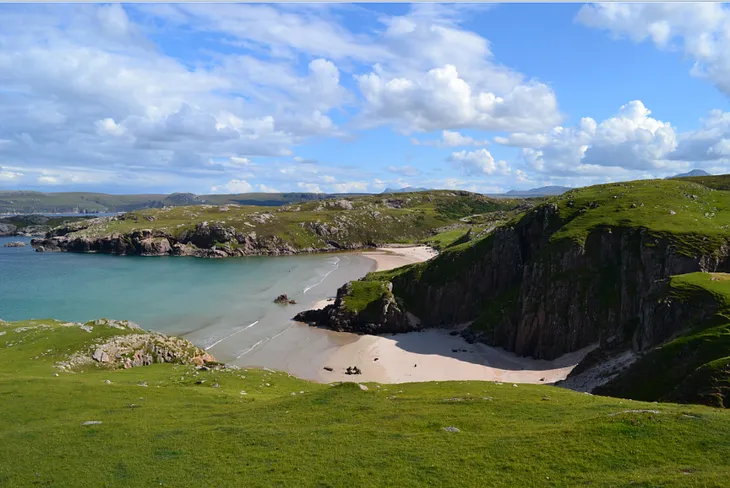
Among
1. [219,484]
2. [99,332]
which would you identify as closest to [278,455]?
[219,484]

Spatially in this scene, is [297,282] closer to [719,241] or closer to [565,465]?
[719,241]

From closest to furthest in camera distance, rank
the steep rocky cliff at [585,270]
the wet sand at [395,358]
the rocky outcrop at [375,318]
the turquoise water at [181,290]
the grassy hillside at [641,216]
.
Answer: the steep rocky cliff at [585,270], the grassy hillside at [641,216], the wet sand at [395,358], the rocky outcrop at [375,318], the turquoise water at [181,290]

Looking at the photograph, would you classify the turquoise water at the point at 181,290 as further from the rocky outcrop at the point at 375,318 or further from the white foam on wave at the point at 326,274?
the rocky outcrop at the point at 375,318

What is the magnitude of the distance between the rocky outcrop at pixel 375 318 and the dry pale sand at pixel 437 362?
16.5ft

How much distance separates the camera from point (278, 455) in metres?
20.5

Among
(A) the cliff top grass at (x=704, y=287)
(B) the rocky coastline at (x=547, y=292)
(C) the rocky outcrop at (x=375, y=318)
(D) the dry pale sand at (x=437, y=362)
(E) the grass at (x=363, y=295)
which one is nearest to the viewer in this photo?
(A) the cliff top grass at (x=704, y=287)

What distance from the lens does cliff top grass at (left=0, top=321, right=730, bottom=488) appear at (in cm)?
1727

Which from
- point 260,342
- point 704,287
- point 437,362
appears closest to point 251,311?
point 260,342

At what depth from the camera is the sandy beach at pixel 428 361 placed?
56844 mm

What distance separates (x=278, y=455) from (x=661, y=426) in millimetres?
17756

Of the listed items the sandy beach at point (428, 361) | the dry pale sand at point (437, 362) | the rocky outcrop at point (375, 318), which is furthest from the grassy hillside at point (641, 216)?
the dry pale sand at point (437, 362)

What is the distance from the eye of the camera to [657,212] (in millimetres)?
62031

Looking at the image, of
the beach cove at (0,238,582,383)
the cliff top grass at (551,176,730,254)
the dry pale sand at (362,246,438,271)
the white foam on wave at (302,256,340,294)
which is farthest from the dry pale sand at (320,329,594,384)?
the dry pale sand at (362,246,438,271)

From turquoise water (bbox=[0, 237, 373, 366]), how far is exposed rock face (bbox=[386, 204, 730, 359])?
3477 centimetres
